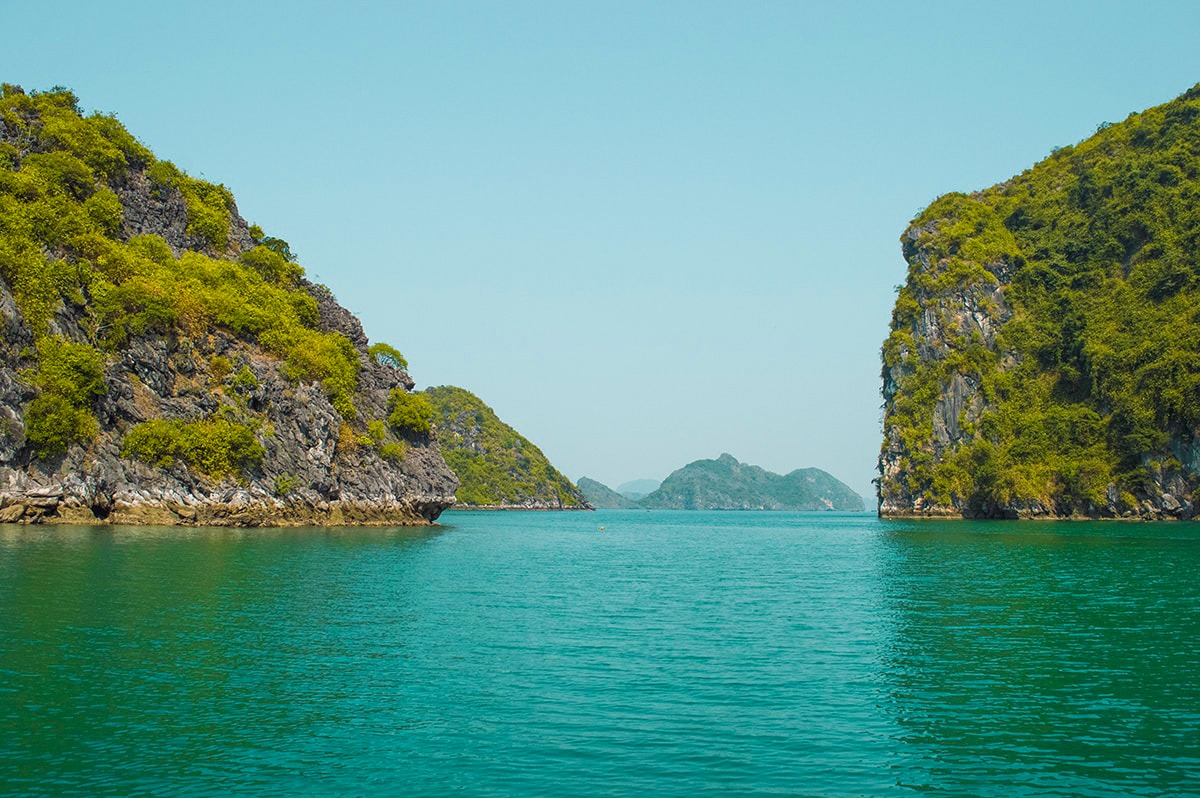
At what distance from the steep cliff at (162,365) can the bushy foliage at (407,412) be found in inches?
15.0

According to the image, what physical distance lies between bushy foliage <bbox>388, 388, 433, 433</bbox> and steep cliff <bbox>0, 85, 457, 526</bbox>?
380 mm

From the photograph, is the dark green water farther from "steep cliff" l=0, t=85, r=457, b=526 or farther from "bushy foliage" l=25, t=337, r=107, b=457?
"steep cliff" l=0, t=85, r=457, b=526

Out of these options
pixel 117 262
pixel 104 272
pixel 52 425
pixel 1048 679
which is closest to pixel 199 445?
pixel 52 425

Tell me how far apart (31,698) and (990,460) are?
5559 inches

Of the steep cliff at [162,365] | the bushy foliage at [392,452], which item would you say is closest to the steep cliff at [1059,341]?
the steep cliff at [162,365]

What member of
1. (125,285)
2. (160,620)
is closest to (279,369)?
(125,285)

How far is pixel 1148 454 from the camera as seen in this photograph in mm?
116188

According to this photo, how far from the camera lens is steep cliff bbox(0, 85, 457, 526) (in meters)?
70.4

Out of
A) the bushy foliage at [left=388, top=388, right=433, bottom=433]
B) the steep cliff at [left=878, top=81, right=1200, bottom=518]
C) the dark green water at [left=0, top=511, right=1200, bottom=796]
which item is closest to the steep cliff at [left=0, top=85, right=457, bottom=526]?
the bushy foliage at [left=388, top=388, right=433, bottom=433]

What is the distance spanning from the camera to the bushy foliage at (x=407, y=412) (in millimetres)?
109875

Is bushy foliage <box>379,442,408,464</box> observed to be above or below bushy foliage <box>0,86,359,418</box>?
below

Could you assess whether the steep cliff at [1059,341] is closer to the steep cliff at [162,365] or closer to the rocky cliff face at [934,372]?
the rocky cliff face at [934,372]

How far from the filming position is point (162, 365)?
3246 inches

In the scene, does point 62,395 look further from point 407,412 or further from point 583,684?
point 583,684
